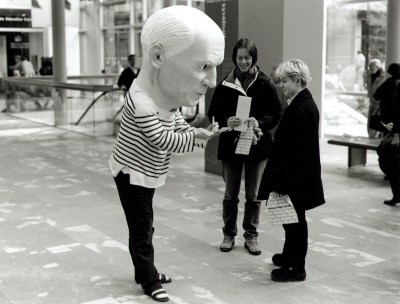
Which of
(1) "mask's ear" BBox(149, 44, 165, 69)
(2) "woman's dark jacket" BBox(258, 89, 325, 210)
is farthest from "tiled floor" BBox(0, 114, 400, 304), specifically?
(1) "mask's ear" BBox(149, 44, 165, 69)

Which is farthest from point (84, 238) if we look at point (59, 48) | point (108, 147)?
point (59, 48)

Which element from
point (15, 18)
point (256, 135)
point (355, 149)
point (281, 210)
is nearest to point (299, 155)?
point (281, 210)

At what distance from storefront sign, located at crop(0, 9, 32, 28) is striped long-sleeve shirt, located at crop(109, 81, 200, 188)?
23.1 meters

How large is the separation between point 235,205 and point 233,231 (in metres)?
0.23

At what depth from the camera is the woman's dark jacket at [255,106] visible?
4.94 m

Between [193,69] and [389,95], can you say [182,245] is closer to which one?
[193,69]

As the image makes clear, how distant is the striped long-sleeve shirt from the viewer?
3771 millimetres

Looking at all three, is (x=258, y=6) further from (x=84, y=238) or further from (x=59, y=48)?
(x=59, y=48)

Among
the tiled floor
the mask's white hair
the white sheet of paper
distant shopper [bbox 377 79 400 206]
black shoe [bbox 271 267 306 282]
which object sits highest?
the mask's white hair

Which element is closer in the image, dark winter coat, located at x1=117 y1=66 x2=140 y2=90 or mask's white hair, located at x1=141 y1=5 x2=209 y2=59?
→ mask's white hair, located at x1=141 y1=5 x2=209 y2=59

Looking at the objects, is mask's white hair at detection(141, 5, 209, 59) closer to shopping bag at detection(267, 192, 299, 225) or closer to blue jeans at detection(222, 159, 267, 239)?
shopping bag at detection(267, 192, 299, 225)

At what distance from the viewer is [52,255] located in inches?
196

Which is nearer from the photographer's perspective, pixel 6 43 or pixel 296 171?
pixel 296 171

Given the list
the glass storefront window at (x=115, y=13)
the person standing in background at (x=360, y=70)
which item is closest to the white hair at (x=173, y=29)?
the person standing in background at (x=360, y=70)
